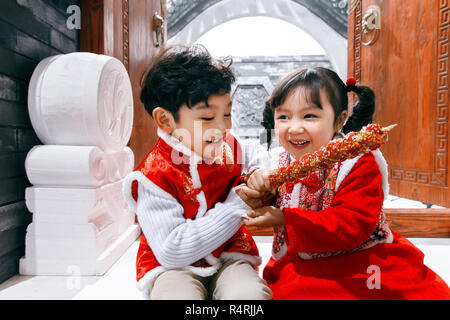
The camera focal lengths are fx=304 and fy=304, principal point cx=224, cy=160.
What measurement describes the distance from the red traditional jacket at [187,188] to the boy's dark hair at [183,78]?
3.9 inches

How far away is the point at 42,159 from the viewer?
998 millimetres

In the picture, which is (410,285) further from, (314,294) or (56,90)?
(56,90)

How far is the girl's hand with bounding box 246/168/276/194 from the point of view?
69 cm

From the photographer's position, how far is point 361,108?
81 centimetres

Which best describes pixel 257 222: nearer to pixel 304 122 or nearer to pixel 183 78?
pixel 304 122

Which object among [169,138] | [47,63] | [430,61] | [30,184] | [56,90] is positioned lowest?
[30,184]

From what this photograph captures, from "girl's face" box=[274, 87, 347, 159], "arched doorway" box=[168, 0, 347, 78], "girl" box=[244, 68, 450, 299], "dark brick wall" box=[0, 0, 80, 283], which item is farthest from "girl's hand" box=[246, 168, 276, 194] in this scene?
"arched doorway" box=[168, 0, 347, 78]

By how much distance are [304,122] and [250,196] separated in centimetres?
23

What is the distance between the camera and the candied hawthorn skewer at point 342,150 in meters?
0.59

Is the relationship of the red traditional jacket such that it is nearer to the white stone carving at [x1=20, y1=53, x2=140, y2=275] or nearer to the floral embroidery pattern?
the floral embroidery pattern

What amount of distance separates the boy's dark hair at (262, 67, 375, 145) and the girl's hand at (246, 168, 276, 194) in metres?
0.20

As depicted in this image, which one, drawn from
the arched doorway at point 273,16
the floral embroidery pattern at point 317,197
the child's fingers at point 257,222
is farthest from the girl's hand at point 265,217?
the arched doorway at point 273,16
